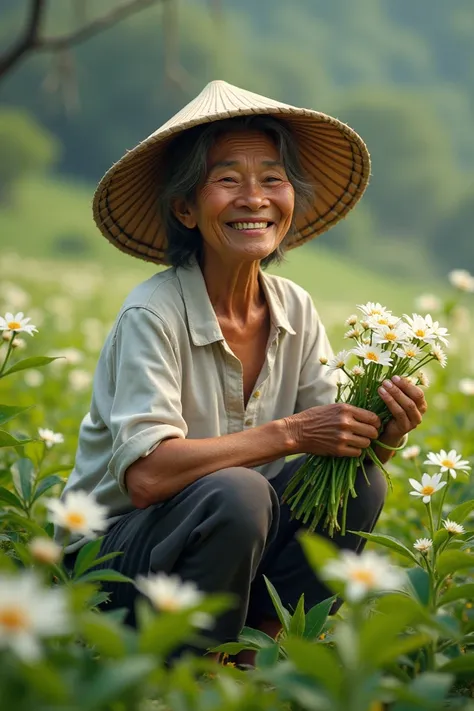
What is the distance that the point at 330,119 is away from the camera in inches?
102

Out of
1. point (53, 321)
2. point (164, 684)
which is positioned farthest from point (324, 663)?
point (53, 321)

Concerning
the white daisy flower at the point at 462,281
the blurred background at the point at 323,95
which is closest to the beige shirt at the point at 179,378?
the white daisy flower at the point at 462,281

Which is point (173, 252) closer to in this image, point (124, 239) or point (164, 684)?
point (124, 239)

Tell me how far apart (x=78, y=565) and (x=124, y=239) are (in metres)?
1.25

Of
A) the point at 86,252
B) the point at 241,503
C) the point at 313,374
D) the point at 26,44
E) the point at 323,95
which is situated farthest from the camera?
the point at 323,95

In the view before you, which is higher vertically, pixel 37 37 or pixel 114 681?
pixel 37 37

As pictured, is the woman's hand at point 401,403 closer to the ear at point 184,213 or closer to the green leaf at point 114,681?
the ear at point 184,213

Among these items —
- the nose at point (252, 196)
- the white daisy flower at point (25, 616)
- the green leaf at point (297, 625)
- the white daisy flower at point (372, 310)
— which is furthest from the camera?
the nose at point (252, 196)

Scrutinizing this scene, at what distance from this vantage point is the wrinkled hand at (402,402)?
7.64 feet

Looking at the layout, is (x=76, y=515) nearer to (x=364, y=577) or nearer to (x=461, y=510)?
(x=364, y=577)

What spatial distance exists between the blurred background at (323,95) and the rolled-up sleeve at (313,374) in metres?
14.8

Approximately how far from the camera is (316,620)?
2.12 meters

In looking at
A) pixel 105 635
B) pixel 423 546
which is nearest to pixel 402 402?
pixel 423 546

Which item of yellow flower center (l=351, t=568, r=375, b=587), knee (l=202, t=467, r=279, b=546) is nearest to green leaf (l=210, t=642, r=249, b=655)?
knee (l=202, t=467, r=279, b=546)
